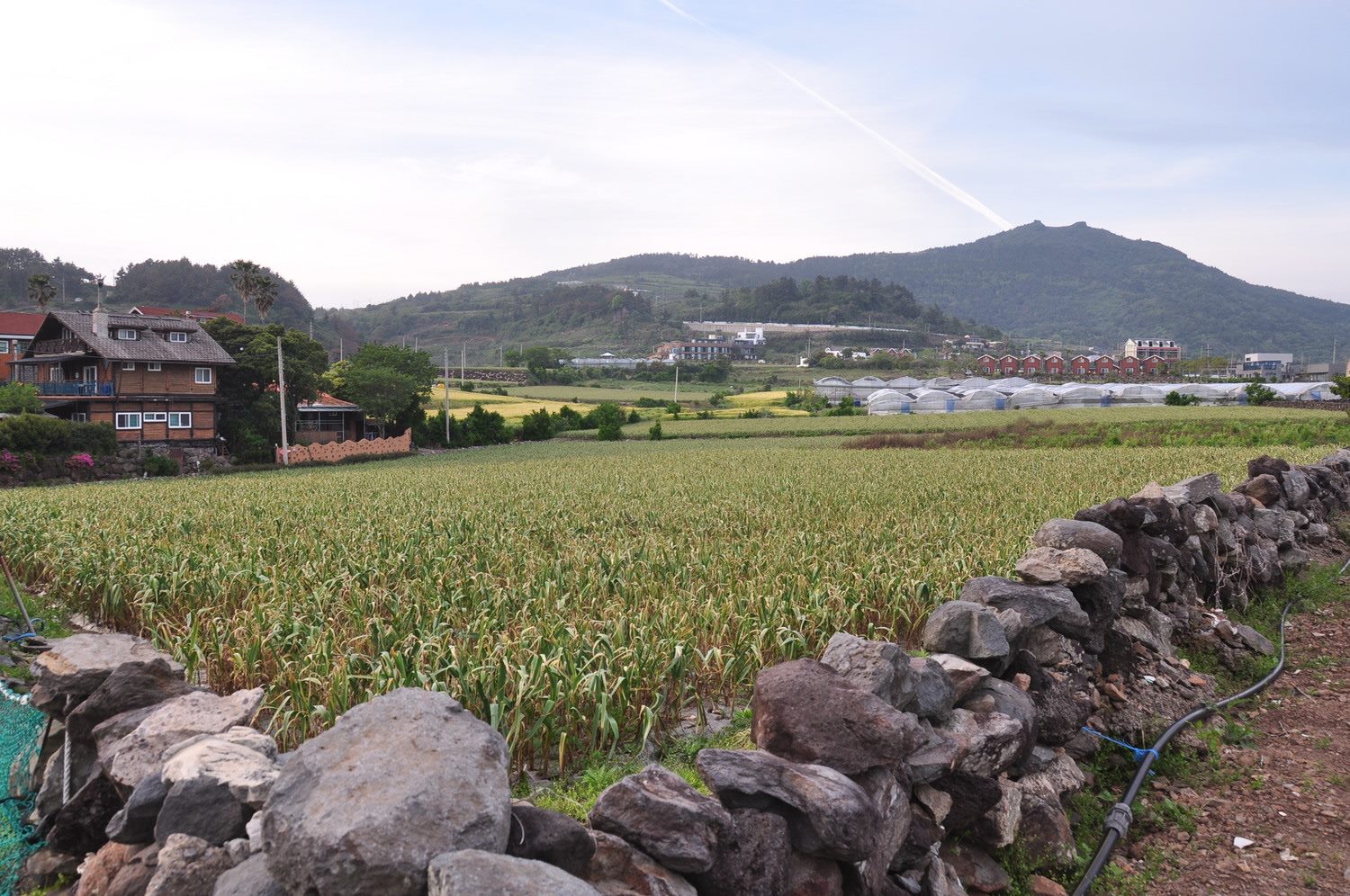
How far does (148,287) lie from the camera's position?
125 metres

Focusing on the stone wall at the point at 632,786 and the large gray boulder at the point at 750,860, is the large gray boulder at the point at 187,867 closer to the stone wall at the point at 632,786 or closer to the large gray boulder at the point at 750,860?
the stone wall at the point at 632,786

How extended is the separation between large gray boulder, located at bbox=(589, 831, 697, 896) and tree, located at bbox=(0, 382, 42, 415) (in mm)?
47508

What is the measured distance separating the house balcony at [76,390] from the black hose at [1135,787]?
166 feet

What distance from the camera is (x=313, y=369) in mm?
53750

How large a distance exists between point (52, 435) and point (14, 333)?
3245 centimetres

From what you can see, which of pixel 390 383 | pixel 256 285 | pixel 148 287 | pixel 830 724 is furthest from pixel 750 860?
pixel 148 287

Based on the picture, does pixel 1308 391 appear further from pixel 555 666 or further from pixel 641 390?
pixel 555 666

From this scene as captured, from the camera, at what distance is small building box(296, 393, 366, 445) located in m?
58.6

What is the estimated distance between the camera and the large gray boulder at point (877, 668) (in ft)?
15.7

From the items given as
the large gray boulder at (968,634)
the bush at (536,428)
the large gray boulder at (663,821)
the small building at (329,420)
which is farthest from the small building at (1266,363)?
the large gray boulder at (663,821)

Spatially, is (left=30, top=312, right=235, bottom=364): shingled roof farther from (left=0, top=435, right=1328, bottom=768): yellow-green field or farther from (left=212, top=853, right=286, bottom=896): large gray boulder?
(left=212, top=853, right=286, bottom=896): large gray boulder

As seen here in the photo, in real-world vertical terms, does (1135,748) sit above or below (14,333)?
below

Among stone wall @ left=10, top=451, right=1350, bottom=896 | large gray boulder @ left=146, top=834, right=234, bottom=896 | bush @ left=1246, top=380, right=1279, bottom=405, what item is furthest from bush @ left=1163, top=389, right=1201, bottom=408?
large gray boulder @ left=146, top=834, right=234, bottom=896

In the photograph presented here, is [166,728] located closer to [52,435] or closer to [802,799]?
[802,799]
